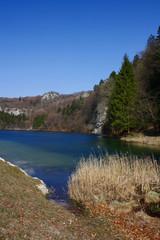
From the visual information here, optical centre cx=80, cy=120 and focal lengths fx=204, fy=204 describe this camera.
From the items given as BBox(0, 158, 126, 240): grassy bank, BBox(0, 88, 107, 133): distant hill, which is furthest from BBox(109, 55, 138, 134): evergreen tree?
BBox(0, 158, 126, 240): grassy bank

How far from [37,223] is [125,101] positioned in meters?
33.6

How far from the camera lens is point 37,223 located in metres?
4.88

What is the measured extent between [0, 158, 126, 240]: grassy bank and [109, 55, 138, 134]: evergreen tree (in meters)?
30.4

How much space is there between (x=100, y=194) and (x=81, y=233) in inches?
122

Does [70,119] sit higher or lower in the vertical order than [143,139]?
higher

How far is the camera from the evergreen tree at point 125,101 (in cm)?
3572

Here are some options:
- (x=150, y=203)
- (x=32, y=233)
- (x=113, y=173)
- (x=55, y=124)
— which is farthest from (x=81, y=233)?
(x=55, y=124)

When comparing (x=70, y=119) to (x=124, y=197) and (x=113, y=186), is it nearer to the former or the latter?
(x=113, y=186)

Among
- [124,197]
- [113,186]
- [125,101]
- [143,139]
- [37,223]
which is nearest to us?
[37,223]

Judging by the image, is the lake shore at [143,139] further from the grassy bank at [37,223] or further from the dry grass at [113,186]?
the grassy bank at [37,223]

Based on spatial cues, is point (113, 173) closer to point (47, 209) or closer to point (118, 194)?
point (118, 194)

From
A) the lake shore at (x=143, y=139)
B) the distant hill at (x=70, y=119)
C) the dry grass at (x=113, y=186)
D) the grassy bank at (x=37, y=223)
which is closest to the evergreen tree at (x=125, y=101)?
the lake shore at (x=143, y=139)

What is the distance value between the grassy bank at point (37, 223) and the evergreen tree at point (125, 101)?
30.4 m

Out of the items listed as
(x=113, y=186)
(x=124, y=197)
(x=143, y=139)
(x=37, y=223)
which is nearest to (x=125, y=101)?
(x=143, y=139)
